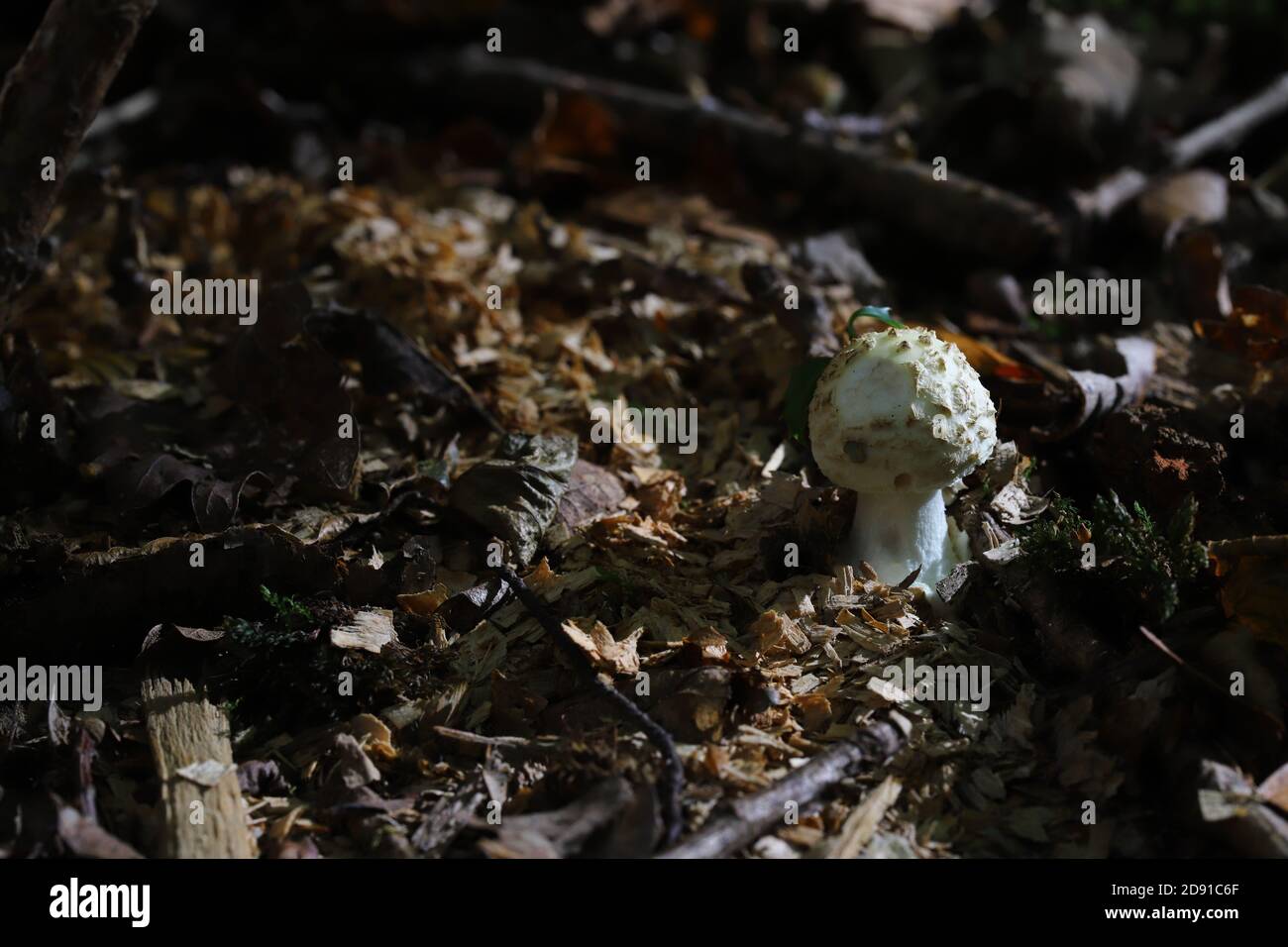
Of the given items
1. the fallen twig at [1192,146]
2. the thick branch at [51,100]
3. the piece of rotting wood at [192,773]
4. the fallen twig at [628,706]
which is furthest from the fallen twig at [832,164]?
the piece of rotting wood at [192,773]

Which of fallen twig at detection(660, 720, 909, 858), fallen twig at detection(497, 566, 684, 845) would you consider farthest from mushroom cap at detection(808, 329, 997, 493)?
fallen twig at detection(497, 566, 684, 845)

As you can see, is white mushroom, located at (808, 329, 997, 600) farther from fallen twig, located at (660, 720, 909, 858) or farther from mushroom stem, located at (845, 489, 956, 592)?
fallen twig, located at (660, 720, 909, 858)

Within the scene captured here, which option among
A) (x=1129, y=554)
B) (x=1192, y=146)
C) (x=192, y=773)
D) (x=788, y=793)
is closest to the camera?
(x=788, y=793)

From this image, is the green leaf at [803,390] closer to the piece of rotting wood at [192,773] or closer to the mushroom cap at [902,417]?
the mushroom cap at [902,417]

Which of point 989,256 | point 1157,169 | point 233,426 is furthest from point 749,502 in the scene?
point 1157,169

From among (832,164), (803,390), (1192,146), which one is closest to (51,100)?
(803,390)

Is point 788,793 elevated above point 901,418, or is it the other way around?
point 901,418

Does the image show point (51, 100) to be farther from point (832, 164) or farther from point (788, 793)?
point (832, 164)

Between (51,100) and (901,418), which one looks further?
(51,100)
